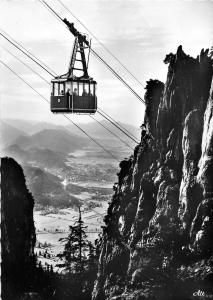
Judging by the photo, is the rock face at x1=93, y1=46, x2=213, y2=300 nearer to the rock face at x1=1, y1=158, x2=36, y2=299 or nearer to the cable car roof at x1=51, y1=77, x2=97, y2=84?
the rock face at x1=1, y1=158, x2=36, y2=299

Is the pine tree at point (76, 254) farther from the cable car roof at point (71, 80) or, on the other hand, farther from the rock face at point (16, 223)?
the cable car roof at point (71, 80)

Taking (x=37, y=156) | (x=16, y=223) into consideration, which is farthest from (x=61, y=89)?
(x=37, y=156)

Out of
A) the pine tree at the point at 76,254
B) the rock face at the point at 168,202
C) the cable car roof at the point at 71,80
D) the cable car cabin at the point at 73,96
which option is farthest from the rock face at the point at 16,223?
the cable car roof at the point at 71,80

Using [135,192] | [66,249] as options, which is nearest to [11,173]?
[66,249]

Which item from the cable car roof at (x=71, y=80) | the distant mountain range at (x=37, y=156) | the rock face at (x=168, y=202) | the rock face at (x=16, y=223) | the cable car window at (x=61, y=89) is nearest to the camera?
the cable car roof at (x=71, y=80)

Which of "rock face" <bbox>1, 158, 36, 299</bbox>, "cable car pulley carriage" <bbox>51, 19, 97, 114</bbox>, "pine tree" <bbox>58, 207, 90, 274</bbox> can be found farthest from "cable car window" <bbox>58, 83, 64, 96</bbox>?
"rock face" <bbox>1, 158, 36, 299</bbox>
